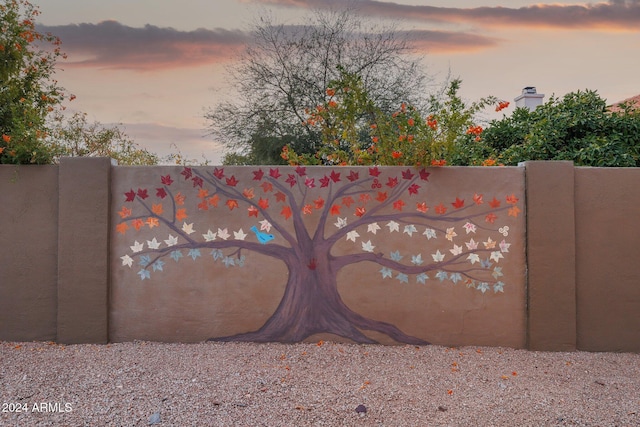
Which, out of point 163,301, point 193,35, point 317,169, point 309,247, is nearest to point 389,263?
point 309,247

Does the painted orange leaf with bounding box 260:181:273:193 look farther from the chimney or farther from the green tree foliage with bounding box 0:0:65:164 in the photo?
the chimney

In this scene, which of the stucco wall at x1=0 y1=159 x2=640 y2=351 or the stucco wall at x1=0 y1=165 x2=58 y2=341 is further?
the stucco wall at x1=0 y1=165 x2=58 y2=341

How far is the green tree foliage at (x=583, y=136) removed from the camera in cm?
766

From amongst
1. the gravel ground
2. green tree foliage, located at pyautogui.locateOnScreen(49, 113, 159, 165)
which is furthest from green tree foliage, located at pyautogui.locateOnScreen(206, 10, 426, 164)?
the gravel ground

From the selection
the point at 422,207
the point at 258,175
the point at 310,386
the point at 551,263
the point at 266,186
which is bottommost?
the point at 310,386

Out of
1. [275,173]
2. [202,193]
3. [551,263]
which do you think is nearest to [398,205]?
[275,173]

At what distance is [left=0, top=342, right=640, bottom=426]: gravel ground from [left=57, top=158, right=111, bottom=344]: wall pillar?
0.84ft

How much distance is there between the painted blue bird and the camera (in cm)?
587

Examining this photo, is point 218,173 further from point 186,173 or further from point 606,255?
point 606,255

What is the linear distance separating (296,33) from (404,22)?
3.02 m

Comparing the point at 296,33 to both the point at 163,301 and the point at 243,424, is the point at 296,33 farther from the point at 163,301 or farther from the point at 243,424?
the point at 243,424

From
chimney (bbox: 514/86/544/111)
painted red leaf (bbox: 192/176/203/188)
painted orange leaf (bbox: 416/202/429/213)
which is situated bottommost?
painted orange leaf (bbox: 416/202/429/213)

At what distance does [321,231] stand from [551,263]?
2432mm

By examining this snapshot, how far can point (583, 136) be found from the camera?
8172 millimetres
